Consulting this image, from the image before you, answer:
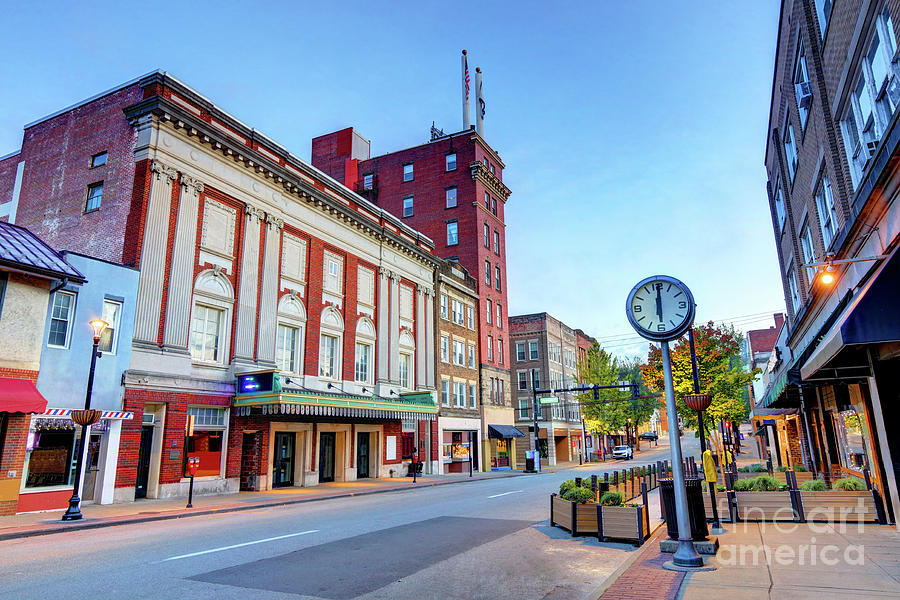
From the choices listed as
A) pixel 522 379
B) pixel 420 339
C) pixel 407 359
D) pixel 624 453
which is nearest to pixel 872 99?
pixel 407 359

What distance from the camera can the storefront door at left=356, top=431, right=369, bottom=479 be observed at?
31578 mm

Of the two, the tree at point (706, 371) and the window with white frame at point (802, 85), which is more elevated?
the window with white frame at point (802, 85)

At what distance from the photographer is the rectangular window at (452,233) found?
48031 mm

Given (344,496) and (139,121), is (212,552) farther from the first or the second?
(139,121)

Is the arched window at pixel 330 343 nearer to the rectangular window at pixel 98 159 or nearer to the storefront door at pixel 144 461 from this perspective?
the storefront door at pixel 144 461

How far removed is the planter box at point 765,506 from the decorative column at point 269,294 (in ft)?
63.9

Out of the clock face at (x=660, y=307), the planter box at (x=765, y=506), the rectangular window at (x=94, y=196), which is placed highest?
the rectangular window at (x=94, y=196)

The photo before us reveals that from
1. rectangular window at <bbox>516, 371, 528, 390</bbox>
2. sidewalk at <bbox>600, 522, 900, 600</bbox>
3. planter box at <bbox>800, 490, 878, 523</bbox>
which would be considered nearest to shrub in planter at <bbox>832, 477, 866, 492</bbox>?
planter box at <bbox>800, 490, 878, 523</bbox>

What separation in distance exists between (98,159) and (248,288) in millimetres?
7906

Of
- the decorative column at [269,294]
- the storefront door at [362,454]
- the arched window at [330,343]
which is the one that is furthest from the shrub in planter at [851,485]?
the storefront door at [362,454]

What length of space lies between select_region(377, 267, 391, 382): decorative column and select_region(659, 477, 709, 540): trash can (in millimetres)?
23992

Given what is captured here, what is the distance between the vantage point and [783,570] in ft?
24.5

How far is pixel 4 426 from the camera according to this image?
15484 millimetres

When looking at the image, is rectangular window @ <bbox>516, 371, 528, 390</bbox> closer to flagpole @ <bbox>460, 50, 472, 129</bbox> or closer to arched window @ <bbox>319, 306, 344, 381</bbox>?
flagpole @ <bbox>460, 50, 472, 129</bbox>
